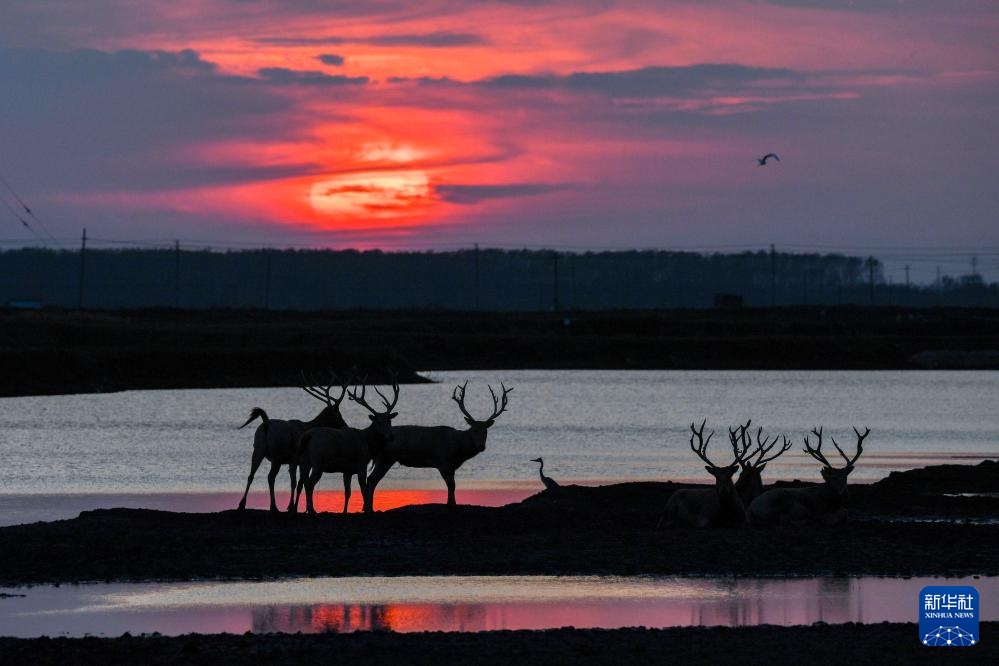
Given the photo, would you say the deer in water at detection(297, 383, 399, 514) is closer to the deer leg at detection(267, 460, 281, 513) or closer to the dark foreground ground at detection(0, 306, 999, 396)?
the deer leg at detection(267, 460, 281, 513)

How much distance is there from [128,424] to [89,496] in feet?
69.8

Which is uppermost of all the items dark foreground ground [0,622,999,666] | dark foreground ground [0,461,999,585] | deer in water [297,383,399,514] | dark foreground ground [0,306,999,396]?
dark foreground ground [0,306,999,396]

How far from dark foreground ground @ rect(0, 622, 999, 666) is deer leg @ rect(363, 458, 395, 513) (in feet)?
31.5

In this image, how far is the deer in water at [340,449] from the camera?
930 inches

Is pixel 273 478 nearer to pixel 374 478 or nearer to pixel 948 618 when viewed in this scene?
pixel 374 478

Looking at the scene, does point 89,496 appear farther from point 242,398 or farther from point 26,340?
point 26,340

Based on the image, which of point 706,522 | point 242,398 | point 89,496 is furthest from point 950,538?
point 242,398

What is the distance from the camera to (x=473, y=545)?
20125 millimetres

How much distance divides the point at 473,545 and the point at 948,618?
23.5 feet

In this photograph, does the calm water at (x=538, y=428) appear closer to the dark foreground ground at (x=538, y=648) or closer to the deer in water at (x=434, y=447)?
the deer in water at (x=434, y=447)

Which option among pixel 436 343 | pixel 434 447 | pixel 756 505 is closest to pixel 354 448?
pixel 434 447

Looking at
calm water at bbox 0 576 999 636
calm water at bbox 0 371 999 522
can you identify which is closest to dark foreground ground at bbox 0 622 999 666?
calm water at bbox 0 576 999 636

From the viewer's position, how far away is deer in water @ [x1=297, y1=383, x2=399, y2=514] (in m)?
23.6

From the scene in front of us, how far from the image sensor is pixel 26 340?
257ft
